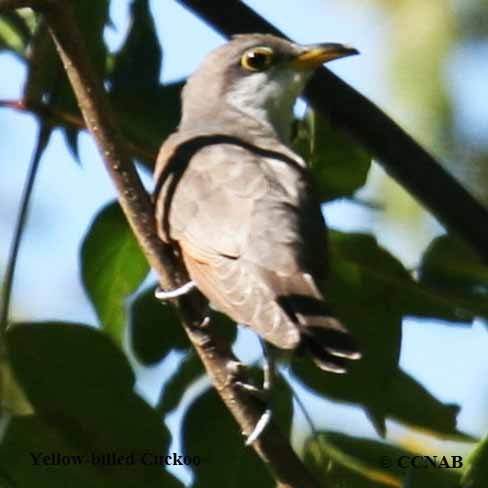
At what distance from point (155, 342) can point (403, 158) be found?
0.91 metres

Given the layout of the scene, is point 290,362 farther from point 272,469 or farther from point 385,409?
→ point 272,469

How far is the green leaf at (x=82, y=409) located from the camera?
11.6 feet

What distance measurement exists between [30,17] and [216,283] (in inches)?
49.4

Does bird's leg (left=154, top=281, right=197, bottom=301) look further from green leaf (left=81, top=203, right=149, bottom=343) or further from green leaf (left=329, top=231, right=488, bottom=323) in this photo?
green leaf (left=329, top=231, right=488, bottom=323)

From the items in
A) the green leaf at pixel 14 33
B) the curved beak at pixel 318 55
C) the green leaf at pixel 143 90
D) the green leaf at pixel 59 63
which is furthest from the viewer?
the curved beak at pixel 318 55

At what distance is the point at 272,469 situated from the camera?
339 centimetres

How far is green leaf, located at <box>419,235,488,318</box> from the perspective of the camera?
13.0 feet

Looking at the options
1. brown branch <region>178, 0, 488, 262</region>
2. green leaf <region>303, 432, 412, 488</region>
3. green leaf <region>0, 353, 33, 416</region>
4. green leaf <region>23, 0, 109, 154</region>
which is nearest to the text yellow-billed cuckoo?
brown branch <region>178, 0, 488, 262</region>

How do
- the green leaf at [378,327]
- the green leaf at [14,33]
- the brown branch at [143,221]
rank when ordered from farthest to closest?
the green leaf at [14,33]
the green leaf at [378,327]
the brown branch at [143,221]

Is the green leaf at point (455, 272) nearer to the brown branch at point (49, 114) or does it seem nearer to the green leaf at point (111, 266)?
the green leaf at point (111, 266)

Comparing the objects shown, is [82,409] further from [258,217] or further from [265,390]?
[258,217]

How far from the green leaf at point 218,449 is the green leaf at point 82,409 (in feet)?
0.32

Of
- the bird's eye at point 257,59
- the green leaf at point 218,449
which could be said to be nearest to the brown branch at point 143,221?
the green leaf at point 218,449

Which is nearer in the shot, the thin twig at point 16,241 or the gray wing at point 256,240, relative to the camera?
the gray wing at point 256,240
